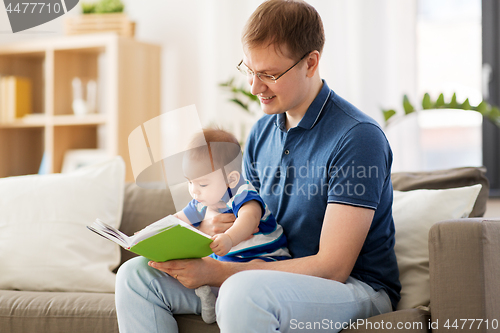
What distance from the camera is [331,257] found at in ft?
3.46

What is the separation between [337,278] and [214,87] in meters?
1.86

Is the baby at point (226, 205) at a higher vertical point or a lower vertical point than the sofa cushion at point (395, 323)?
higher

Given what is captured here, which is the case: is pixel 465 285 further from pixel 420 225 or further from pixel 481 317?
pixel 420 225

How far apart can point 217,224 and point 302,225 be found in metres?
0.21

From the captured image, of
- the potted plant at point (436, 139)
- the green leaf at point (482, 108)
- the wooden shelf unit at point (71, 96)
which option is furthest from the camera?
the wooden shelf unit at point (71, 96)

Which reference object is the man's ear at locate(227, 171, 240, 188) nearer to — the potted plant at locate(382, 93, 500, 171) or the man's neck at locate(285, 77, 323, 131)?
the man's neck at locate(285, 77, 323, 131)

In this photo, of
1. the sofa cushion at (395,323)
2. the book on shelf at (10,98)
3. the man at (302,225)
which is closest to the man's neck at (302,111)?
the man at (302,225)

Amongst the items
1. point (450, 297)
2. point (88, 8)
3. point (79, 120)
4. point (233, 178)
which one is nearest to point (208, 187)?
point (233, 178)

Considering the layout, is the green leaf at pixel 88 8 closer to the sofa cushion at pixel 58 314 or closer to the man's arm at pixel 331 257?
the sofa cushion at pixel 58 314

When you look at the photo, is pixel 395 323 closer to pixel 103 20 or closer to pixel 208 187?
pixel 208 187

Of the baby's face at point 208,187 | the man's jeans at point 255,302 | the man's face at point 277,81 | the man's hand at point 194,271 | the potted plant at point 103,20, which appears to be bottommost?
the man's jeans at point 255,302

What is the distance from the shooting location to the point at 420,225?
1.33 meters

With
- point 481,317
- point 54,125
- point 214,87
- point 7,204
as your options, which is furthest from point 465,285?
point 54,125

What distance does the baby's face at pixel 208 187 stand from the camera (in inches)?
42.3
